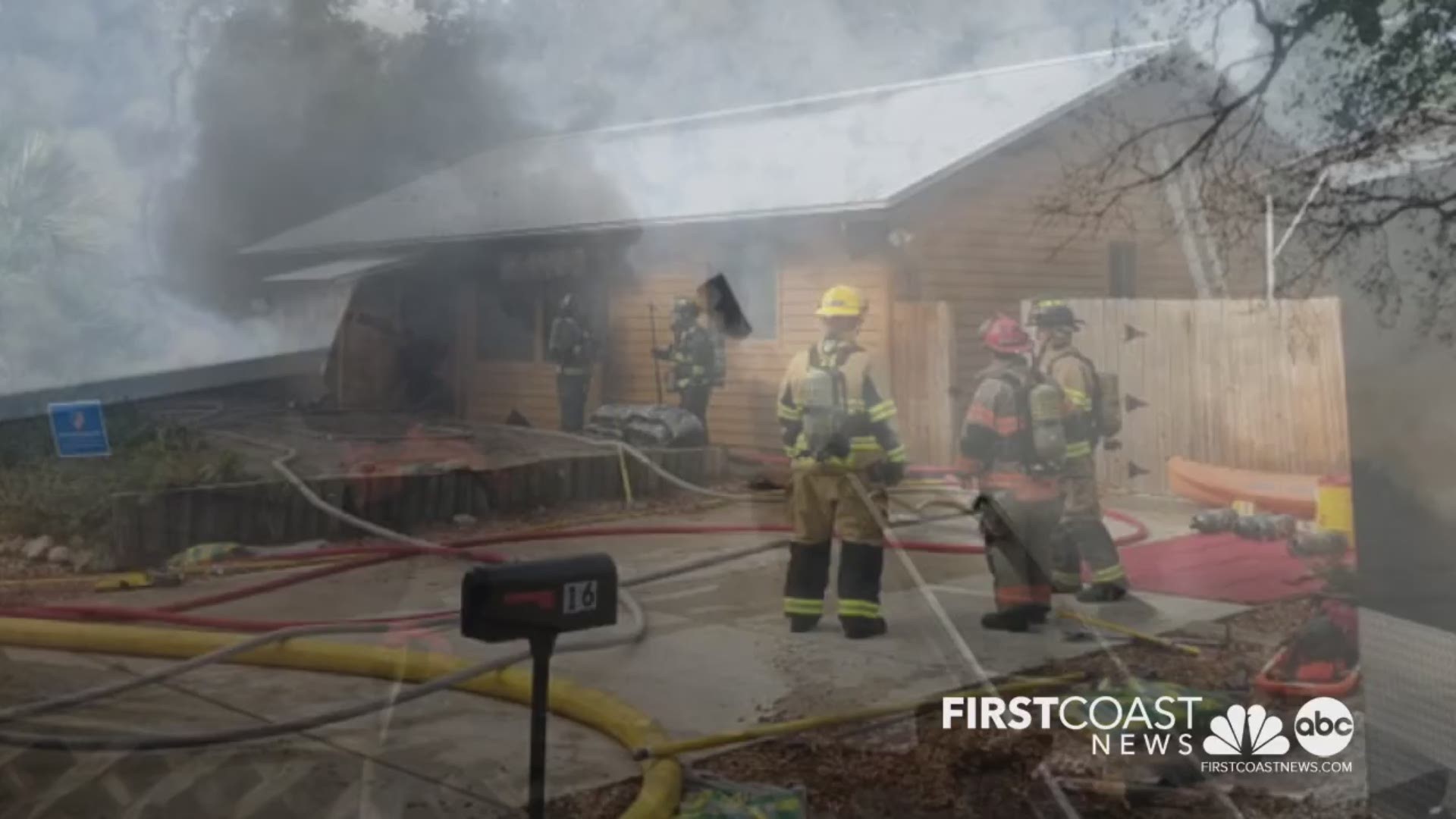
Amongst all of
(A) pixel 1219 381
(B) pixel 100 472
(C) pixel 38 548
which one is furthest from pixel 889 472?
(C) pixel 38 548

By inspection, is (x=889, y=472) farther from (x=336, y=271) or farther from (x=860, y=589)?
(x=336, y=271)

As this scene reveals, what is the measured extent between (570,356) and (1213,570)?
1.10m

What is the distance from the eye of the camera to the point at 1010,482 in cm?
211

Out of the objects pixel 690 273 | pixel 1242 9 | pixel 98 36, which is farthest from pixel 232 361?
pixel 1242 9

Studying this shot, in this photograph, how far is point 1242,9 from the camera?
2.03 metres

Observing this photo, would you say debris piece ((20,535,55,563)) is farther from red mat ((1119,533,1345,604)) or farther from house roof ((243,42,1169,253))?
red mat ((1119,533,1345,604))

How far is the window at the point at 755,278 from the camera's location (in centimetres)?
201

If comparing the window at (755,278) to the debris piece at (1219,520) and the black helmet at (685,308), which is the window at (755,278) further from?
the debris piece at (1219,520)

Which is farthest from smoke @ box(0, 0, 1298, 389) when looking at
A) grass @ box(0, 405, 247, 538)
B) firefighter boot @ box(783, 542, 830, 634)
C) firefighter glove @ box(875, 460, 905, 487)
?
firefighter boot @ box(783, 542, 830, 634)

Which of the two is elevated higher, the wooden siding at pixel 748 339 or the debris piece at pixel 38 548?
the wooden siding at pixel 748 339

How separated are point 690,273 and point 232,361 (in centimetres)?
78

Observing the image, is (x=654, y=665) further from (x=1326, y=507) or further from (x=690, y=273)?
(x=1326, y=507)

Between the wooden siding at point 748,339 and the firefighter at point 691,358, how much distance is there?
0.05 ft

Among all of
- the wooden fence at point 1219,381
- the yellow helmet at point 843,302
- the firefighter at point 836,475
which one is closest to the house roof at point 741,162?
the yellow helmet at point 843,302
